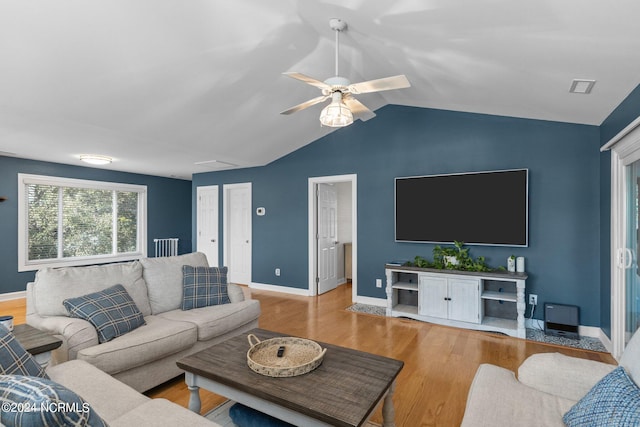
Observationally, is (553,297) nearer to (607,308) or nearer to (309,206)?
(607,308)

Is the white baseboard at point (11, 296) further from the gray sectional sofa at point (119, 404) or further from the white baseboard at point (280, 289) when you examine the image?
the gray sectional sofa at point (119, 404)

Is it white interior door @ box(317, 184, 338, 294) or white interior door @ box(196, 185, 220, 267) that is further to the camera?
white interior door @ box(196, 185, 220, 267)

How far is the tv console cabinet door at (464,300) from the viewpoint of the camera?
12.9 feet

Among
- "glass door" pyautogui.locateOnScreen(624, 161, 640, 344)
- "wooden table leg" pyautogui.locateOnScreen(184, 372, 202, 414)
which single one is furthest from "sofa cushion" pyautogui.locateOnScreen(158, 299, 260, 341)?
"glass door" pyautogui.locateOnScreen(624, 161, 640, 344)

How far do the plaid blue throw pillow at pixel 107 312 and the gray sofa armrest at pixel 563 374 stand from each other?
8.71 ft

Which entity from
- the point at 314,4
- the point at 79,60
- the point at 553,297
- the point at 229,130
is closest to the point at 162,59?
the point at 79,60

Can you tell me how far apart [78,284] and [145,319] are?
580 millimetres

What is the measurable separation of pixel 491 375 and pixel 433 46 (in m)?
2.42

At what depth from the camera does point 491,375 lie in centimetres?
182

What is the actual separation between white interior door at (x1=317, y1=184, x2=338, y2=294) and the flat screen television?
5.04 ft

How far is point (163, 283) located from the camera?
313 cm

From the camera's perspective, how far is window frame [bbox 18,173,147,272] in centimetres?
554

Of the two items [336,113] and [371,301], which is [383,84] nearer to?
[336,113]

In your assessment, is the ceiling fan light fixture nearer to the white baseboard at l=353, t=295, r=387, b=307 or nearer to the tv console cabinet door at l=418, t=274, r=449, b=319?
the tv console cabinet door at l=418, t=274, r=449, b=319
